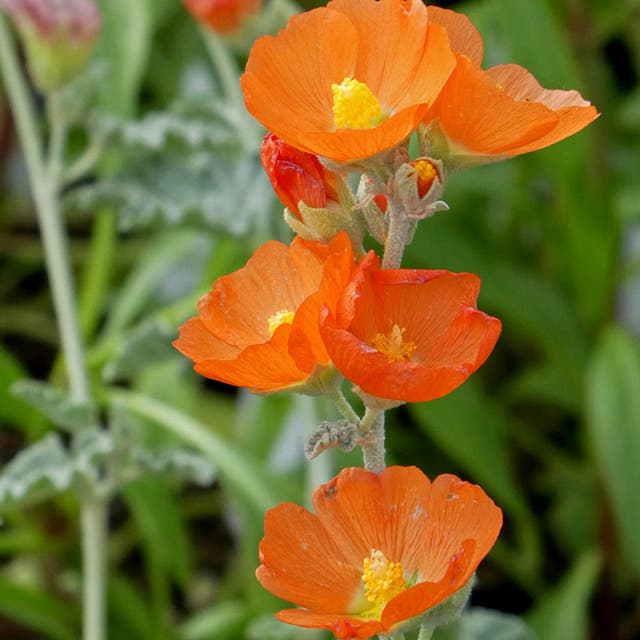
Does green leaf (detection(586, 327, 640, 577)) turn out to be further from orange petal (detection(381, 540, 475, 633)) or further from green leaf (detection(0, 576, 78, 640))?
orange petal (detection(381, 540, 475, 633))

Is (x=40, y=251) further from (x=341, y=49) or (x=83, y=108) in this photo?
(x=341, y=49)

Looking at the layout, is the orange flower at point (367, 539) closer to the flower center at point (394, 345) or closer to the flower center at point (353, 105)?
the flower center at point (394, 345)

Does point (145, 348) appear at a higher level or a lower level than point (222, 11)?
lower

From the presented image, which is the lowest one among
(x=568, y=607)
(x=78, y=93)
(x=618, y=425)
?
(x=568, y=607)

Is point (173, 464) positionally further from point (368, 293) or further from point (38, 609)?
point (368, 293)

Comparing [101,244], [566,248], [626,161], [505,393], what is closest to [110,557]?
[101,244]

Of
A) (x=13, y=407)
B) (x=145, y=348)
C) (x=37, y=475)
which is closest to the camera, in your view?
(x=37, y=475)

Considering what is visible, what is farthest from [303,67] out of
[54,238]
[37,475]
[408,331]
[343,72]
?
[54,238]
